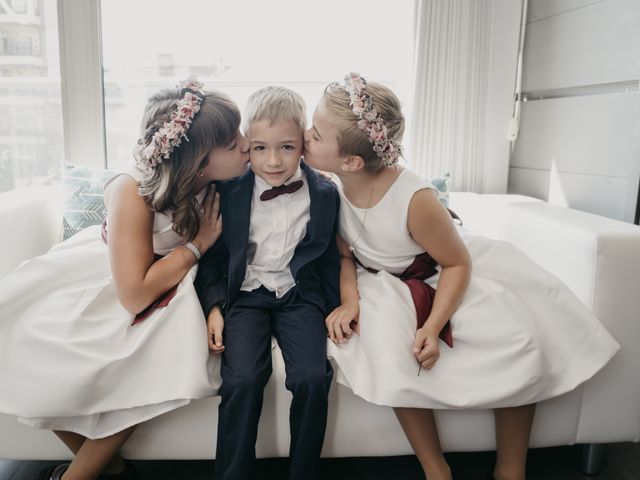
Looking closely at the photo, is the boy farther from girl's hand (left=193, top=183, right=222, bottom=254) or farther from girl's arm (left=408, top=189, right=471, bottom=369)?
girl's arm (left=408, top=189, right=471, bottom=369)

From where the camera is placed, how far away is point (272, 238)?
1.60 metres

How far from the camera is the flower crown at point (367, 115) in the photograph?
144 cm

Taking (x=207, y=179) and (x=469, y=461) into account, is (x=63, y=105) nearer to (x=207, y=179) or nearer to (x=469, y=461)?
(x=207, y=179)

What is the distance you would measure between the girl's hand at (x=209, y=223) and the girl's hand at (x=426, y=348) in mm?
598

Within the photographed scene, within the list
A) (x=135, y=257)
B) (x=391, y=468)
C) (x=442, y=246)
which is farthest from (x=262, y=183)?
(x=391, y=468)

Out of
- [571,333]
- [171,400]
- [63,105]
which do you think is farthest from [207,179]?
[63,105]

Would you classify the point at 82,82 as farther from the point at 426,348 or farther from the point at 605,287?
the point at 605,287

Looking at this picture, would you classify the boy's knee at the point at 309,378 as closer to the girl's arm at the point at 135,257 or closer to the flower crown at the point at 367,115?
the girl's arm at the point at 135,257

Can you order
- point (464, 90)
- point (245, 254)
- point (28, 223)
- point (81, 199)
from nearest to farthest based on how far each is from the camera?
point (245, 254)
point (28, 223)
point (81, 199)
point (464, 90)

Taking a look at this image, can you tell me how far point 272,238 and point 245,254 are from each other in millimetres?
104

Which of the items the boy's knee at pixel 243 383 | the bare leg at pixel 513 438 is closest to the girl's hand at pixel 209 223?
the boy's knee at pixel 243 383

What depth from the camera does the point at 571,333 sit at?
1.49m

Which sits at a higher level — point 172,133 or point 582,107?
point 582,107

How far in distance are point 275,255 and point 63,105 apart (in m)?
1.37
